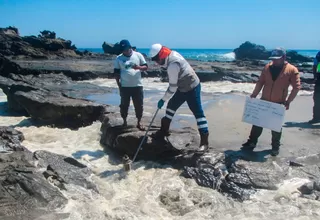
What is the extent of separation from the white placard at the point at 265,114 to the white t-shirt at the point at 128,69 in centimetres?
218

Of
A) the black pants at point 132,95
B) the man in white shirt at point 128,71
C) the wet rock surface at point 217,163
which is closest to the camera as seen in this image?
the wet rock surface at point 217,163

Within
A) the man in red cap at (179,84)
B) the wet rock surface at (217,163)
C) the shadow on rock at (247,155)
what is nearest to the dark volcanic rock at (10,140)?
the wet rock surface at (217,163)

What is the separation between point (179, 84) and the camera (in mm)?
6125

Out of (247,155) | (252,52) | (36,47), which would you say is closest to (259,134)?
(247,155)

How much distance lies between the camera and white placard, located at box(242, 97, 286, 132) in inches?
237

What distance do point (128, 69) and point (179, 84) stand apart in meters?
1.19

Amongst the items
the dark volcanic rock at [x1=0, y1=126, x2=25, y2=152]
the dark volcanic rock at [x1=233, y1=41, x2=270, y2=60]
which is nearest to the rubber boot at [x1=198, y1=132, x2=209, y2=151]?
the dark volcanic rock at [x1=0, y1=126, x2=25, y2=152]

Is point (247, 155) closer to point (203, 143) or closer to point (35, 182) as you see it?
point (203, 143)

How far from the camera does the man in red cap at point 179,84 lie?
19.4ft

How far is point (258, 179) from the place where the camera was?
543cm

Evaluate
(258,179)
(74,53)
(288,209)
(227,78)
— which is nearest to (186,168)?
(258,179)

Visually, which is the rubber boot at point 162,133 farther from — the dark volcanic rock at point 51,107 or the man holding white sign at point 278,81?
the dark volcanic rock at point 51,107

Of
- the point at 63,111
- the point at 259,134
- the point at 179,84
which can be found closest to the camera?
the point at 179,84

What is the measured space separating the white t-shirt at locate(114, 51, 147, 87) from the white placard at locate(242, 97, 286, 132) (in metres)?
2.18
